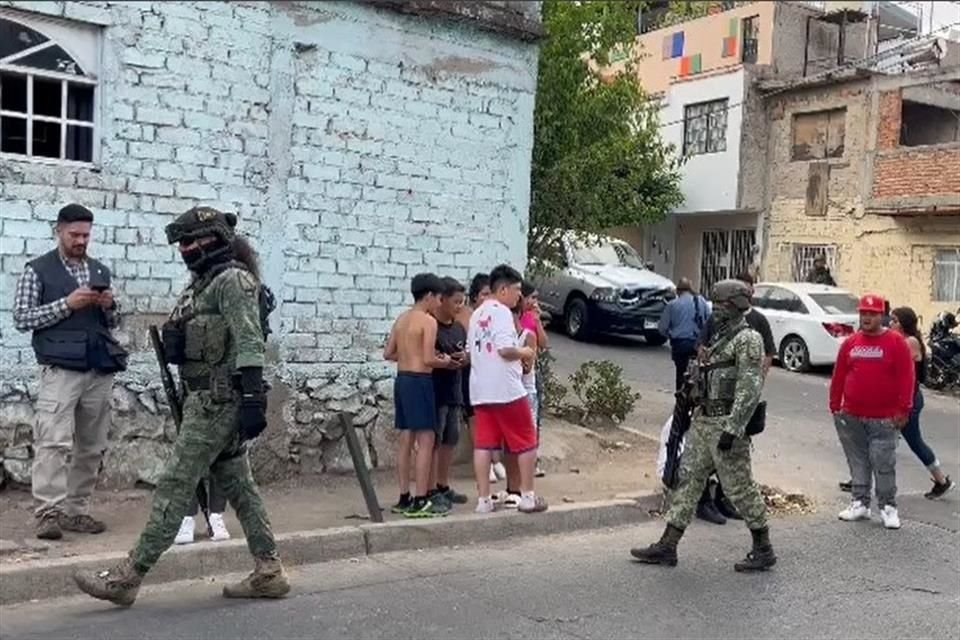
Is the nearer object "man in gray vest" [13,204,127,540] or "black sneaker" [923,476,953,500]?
"man in gray vest" [13,204,127,540]

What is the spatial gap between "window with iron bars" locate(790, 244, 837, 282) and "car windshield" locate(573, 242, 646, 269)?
17.3ft

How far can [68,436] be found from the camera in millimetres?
6137

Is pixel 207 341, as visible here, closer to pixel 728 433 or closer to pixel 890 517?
pixel 728 433

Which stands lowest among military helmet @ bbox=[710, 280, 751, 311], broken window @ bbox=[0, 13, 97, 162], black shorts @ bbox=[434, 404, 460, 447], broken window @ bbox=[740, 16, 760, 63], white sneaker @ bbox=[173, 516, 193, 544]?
white sneaker @ bbox=[173, 516, 193, 544]

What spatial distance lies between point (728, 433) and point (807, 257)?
18370 mm

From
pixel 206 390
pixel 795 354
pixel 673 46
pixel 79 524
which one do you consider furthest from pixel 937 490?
pixel 673 46

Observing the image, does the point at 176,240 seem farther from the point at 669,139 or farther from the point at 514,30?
the point at 669,139

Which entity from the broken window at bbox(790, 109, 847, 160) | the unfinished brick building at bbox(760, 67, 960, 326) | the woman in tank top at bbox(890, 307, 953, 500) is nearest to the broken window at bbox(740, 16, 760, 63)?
the unfinished brick building at bbox(760, 67, 960, 326)

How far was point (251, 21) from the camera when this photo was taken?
7.54m

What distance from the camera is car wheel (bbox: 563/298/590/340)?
1917 cm

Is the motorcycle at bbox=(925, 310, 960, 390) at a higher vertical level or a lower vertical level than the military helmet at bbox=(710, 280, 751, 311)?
lower

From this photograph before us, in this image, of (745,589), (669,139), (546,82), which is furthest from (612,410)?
(669,139)

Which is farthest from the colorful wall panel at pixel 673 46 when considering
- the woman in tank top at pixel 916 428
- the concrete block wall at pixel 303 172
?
the woman in tank top at pixel 916 428

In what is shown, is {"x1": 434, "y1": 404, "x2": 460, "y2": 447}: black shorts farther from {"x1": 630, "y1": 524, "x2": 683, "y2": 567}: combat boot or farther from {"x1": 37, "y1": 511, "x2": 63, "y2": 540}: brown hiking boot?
{"x1": 37, "y1": 511, "x2": 63, "y2": 540}: brown hiking boot
